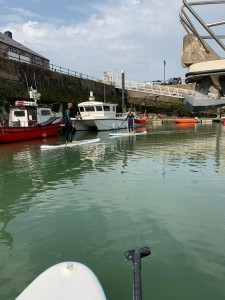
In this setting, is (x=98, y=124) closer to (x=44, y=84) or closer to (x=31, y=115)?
(x=44, y=84)

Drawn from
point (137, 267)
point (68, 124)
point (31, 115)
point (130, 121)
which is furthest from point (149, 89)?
point (137, 267)

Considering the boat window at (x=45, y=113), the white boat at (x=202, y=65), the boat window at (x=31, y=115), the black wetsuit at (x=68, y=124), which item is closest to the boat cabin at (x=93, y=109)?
the boat window at (x=45, y=113)

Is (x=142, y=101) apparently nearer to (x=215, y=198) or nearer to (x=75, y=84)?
(x=75, y=84)

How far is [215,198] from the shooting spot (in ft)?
A: 24.9

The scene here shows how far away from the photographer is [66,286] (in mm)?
3020

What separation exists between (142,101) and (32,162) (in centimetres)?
4032

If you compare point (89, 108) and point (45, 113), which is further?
point (89, 108)

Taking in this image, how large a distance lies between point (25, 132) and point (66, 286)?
20.9 m

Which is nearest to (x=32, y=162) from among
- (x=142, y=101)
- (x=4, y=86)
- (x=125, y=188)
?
(x=125, y=188)

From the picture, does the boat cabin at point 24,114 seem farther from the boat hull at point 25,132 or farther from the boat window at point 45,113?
the boat hull at point 25,132

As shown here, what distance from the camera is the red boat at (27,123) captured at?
21.7 metres

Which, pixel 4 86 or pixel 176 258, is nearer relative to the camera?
pixel 176 258

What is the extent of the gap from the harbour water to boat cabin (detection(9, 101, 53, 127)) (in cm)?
1269

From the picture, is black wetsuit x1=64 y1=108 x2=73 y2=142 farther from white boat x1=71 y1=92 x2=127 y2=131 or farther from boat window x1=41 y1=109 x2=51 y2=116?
white boat x1=71 y1=92 x2=127 y2=131
